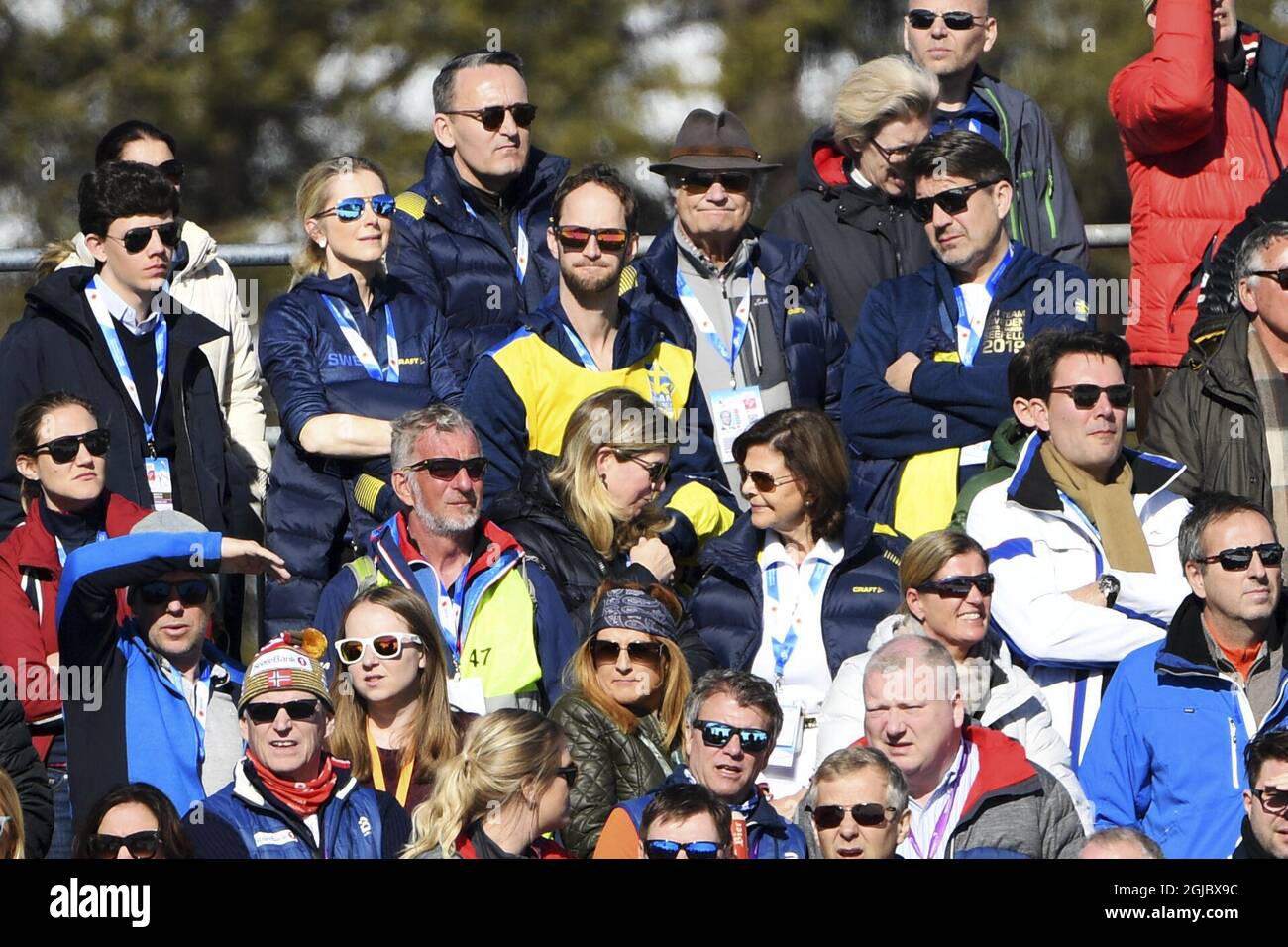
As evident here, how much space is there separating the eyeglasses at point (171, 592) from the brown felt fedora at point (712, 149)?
2.19 m

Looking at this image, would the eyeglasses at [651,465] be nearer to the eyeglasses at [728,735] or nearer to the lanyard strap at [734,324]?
the lanyard strap at [734,324]

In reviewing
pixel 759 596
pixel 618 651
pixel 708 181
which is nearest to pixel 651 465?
pixel 759 596

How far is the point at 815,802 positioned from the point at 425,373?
241cm

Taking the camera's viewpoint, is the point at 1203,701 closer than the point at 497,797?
No

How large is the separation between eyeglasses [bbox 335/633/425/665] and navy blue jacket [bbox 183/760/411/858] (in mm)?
457

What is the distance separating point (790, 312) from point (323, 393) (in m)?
1.56

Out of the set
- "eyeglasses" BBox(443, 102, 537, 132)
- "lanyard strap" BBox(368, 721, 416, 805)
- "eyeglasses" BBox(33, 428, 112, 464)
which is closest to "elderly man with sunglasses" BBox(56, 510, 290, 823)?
"eyeglasses" BBox(33, 428, 112, 464)

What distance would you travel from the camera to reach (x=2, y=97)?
52.4ft

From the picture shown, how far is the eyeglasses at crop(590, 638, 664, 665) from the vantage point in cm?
800

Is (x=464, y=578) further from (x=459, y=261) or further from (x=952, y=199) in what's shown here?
(x=952, y=199)

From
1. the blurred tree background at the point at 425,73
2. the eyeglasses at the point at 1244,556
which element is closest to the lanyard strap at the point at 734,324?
the eyeglasses at the point at 1244,556

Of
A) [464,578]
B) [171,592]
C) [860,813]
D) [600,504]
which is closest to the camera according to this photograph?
[860,813]

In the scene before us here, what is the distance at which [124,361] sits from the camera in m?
8.86
